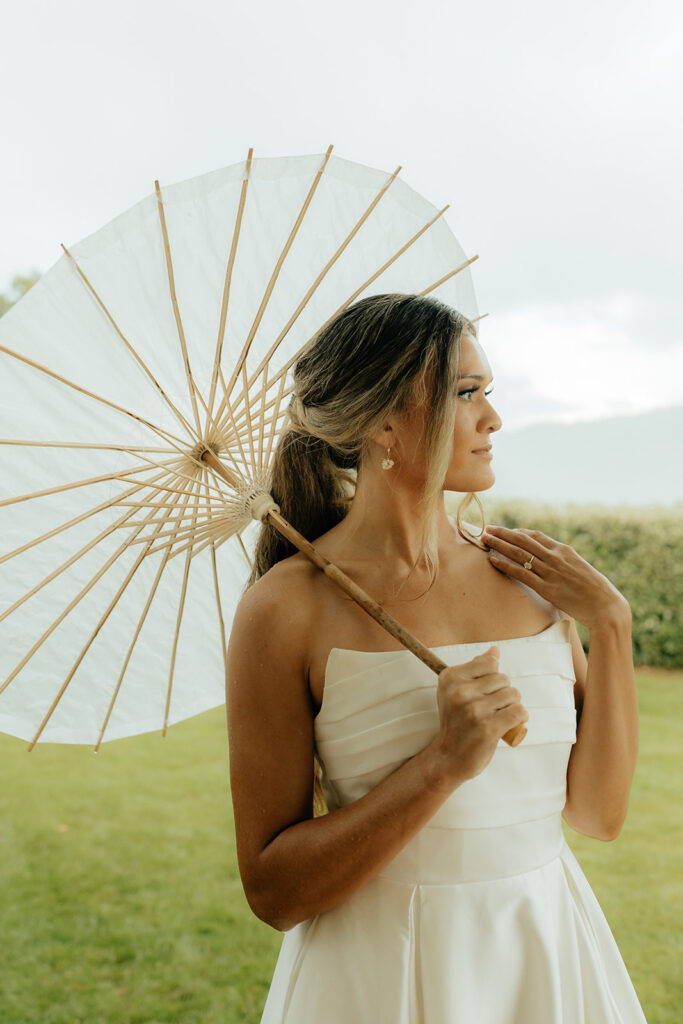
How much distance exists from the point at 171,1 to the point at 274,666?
8658 millimetres

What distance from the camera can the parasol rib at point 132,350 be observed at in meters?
1.50

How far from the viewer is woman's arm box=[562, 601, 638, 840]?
1542 millimetres

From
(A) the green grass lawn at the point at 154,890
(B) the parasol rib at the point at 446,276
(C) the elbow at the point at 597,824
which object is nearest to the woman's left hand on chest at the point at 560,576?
(C) the elbow at the point at 597,824

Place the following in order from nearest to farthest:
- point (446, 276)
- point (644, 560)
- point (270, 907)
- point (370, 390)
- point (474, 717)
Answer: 1. point (474, 717)
2. point (270, 907)
3. point (370, 390)
4. point (446, 276)
5. point (644, 560)

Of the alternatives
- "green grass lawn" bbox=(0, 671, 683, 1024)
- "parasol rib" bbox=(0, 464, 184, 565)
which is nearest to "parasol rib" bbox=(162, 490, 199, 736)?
"parasol rib" bbox=(0, 464, 184, 565)

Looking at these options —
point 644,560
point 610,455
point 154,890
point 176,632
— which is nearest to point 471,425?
point 176,632

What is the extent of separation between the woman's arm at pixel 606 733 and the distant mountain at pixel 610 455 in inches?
783

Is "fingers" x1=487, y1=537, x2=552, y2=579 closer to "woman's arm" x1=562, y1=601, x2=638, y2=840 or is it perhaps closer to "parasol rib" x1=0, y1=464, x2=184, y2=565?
"woman's arm" x1=562, y1=601, x2=638, y2=840

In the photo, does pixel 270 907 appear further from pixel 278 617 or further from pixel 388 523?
pixel 388 523

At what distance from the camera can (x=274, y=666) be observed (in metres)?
1.44

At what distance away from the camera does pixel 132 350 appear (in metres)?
1.59

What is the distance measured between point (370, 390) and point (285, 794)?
2.30 feet

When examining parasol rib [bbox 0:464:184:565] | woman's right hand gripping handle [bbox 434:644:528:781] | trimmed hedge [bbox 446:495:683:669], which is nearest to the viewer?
woman's right hand gripping handle [bbox 434:644:528:781]

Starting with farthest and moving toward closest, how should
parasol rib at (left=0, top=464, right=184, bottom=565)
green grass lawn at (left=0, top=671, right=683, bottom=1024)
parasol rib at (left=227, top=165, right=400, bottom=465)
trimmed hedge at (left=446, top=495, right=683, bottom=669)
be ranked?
trimmed hedge at (left=446, top=495, right=683, bottom=669) < green grass lawn at (left=0, top=671, right=683, bottom=1024) < parasol rib at (left=227, top=165, right=400, bottom=465) < parasol rib at (left=0, top=464, right=184, bottom=565)
